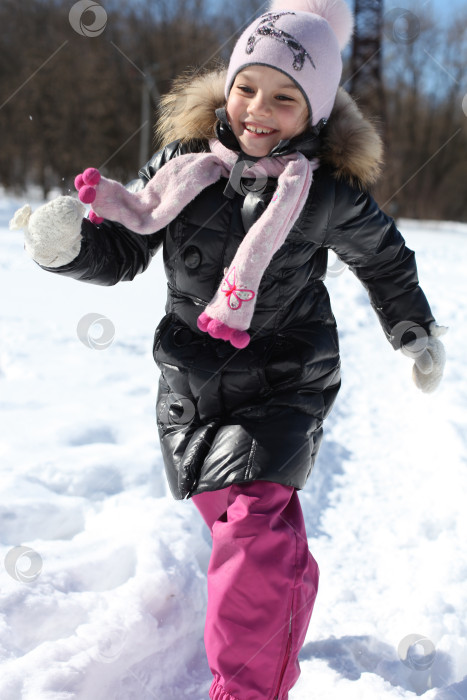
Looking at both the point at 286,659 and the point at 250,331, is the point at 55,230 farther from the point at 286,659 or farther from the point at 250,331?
the point at 286,659

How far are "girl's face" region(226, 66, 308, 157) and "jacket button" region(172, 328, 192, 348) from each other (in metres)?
0.53

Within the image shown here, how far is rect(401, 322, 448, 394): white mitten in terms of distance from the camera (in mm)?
2006

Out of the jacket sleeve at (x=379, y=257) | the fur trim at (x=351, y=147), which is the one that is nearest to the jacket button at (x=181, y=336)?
the jacket sleeve at (x=379, y=257)

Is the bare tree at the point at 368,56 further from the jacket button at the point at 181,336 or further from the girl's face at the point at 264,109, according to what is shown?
the jacket button at the point at 181,336

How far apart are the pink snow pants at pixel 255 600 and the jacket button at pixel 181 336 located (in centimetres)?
45

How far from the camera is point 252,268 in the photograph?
5.18 feet

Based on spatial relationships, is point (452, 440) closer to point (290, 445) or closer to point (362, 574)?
point (362, 574)

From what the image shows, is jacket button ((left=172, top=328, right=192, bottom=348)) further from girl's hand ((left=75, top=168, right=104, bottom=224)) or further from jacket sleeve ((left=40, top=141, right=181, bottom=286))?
girl's hand ((left=75, top=168, right=104, bottom=224))

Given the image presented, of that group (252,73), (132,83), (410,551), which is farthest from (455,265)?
(132,83)

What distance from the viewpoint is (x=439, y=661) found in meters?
1.96

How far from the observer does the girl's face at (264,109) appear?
1670mm

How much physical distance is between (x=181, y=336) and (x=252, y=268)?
14.5 inches

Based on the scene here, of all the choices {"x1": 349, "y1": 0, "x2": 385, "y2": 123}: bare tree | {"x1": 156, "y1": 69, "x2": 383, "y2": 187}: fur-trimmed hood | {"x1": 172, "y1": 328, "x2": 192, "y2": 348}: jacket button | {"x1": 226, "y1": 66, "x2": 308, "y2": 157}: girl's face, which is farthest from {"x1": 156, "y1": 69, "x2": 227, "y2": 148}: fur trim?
{"x1": 349, "y1": 0, "x2": 385, "y2": 123}: bare tree

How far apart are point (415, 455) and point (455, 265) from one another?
6.43m
